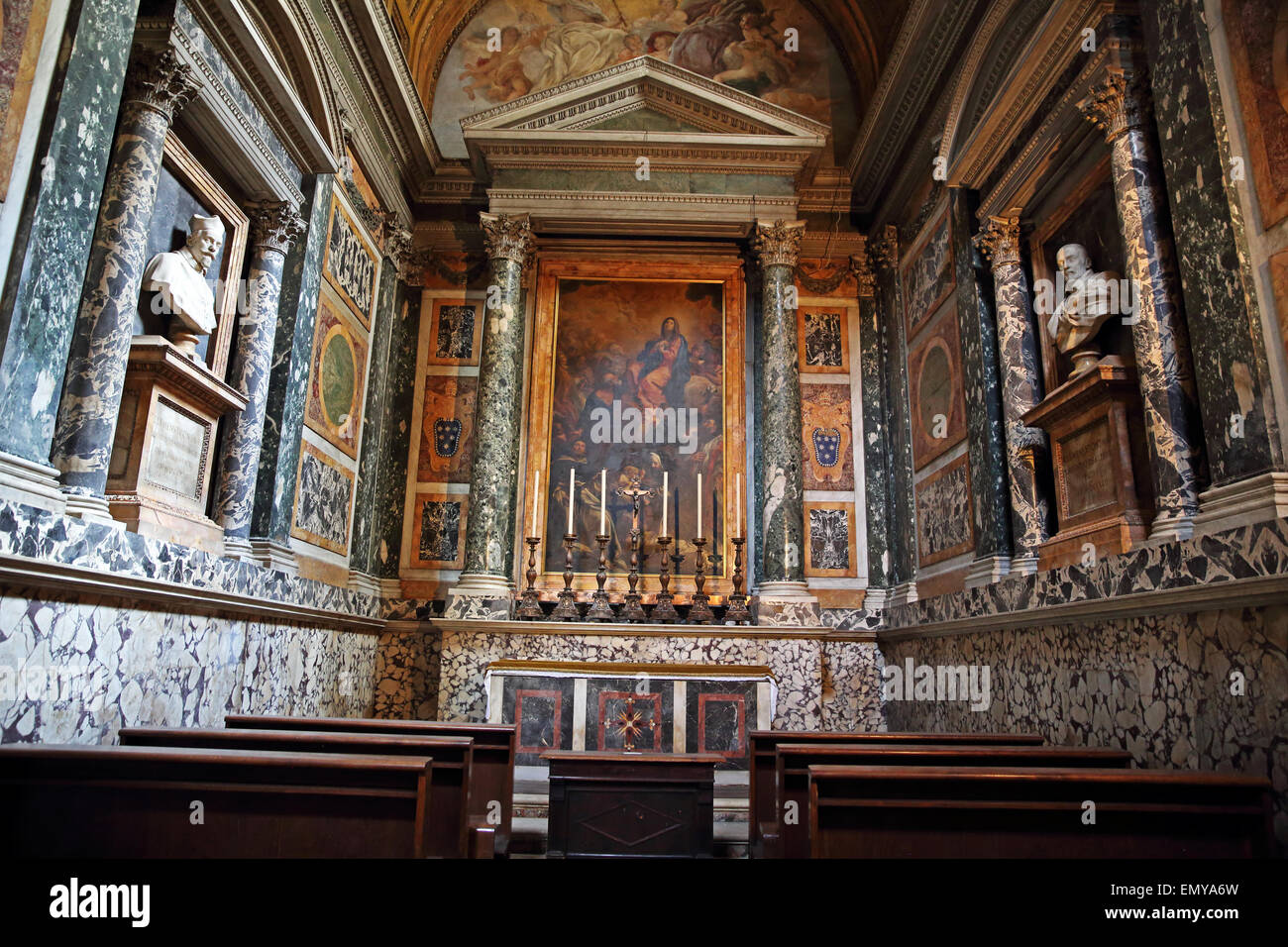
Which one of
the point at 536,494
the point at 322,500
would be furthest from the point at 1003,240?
the point at 322,500

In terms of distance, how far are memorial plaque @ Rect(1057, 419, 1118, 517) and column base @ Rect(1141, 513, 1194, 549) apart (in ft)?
3.00

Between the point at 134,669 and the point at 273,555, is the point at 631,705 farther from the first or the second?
the point at 134,669

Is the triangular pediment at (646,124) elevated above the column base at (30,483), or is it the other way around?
the triangular pediment at (646,124)

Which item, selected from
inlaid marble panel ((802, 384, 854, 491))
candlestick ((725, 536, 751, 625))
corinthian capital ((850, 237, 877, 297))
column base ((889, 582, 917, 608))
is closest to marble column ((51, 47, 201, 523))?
candlestick ((725, 536, 751, 625))

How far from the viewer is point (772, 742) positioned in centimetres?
504

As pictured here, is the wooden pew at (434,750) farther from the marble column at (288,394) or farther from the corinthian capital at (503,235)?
the corinthian capital at (503,235)

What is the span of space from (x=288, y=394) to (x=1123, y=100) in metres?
7.08

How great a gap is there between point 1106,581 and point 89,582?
5792mm

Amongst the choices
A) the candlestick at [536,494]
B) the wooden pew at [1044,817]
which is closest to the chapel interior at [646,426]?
the wooden pew at [1044,817]

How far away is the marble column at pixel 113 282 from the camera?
4.85 metres

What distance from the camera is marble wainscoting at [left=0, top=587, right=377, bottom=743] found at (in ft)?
13.4

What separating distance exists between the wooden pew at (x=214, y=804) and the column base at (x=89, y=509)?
76.0 inches

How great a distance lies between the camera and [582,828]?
14.8ft

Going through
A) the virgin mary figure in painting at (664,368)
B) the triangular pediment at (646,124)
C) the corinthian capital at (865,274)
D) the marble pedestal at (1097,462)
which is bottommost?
the marble pedestal at (1097,462)
